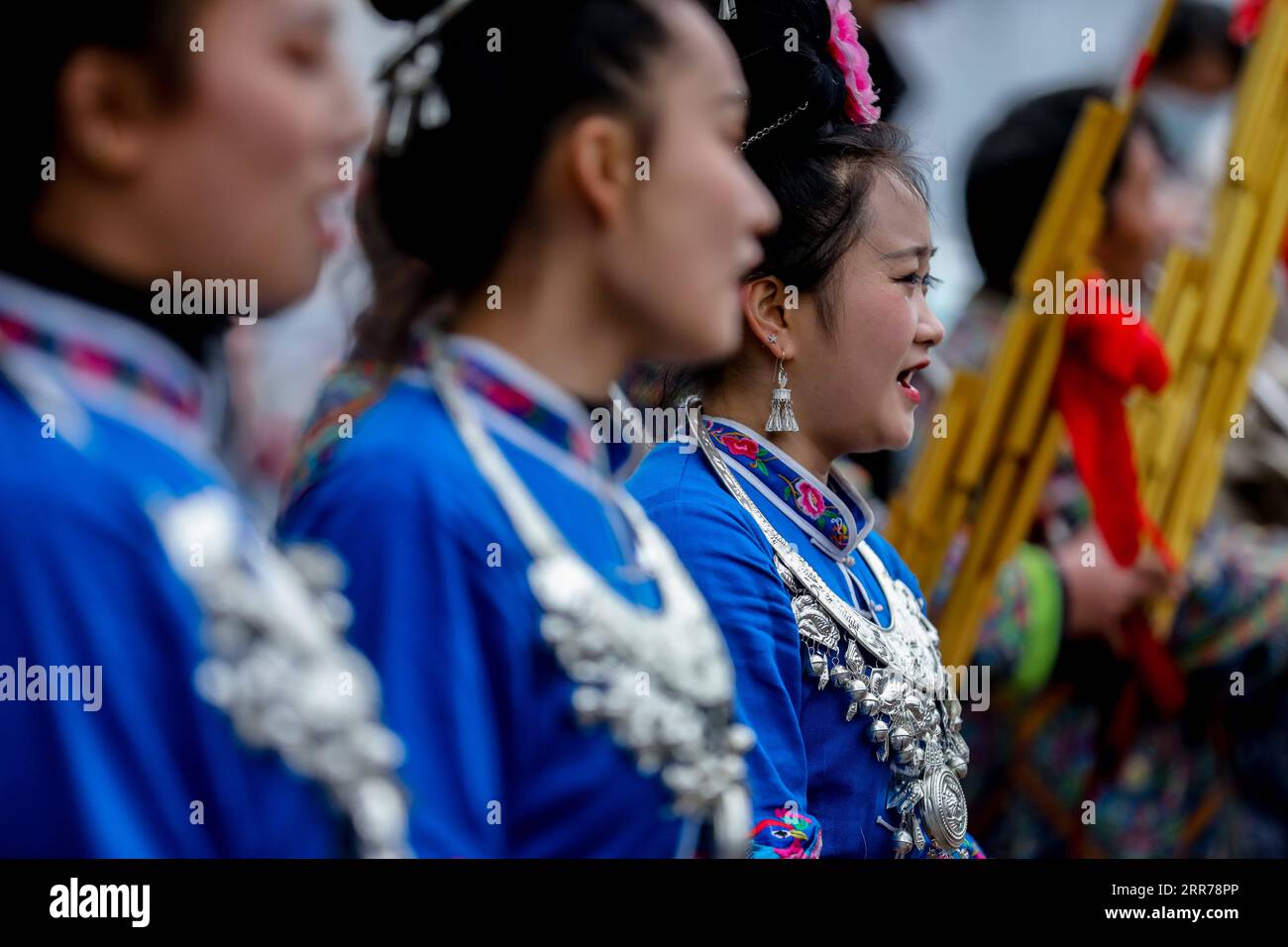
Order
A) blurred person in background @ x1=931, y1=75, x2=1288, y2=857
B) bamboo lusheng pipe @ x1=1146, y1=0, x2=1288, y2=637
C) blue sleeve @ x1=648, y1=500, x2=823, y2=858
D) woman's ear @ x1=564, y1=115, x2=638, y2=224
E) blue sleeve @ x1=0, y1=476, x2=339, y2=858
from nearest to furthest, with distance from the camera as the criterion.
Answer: blue sleeve @ x1=0, y1=476, x2=339, y2=858, woman's ear @ x1=564, y1=115, x2=638, y2=224, blue sleeve @ x1=648, y1=500, x2=823, y2=858, blurred person in background @ x1=931, y1=75, x2=1288, y2=857, bamboo lusheng pipe @ x1=1146, y1=0, x2=1288, y2=637

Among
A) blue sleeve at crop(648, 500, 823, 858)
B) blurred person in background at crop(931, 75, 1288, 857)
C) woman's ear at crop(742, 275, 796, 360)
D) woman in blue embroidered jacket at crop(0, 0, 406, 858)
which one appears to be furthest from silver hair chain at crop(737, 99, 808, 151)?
blurred person in background at crop(931, 75, 1288, 857)

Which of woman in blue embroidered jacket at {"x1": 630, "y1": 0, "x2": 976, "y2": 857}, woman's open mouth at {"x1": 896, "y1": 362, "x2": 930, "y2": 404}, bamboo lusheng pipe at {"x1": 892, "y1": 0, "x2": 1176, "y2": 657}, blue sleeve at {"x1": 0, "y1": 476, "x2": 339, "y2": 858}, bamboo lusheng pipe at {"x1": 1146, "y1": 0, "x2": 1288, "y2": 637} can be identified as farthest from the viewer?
bamboo lusheng pipe at {"x1": 1146, "y1": 0, "x2": 1288, "y2": 637}

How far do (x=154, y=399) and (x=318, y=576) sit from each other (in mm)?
A: 123

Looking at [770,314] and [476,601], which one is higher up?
[770,314]

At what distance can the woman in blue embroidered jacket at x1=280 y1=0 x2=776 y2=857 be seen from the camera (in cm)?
97

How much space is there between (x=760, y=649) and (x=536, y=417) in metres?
0.45

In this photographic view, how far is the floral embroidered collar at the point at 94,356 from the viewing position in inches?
33.4

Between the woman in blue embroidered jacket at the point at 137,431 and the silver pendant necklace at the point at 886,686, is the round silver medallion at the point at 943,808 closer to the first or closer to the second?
the silver pendant necklace at the point at 886,686

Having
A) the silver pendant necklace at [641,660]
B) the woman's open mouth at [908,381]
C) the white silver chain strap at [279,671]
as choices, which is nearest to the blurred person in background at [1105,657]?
the woman's open mouth at [908,381]

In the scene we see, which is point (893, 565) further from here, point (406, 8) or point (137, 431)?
point (137, 431)

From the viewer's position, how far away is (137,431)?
2.83 feet

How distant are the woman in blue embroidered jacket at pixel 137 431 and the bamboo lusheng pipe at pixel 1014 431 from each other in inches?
54.6

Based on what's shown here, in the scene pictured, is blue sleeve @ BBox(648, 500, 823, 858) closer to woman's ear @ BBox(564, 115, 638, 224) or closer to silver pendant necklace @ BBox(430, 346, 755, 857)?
silver pendant necklace @ BBox(430, 346, 755, 857)

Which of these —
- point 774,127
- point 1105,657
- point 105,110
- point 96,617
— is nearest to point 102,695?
point 96,617
